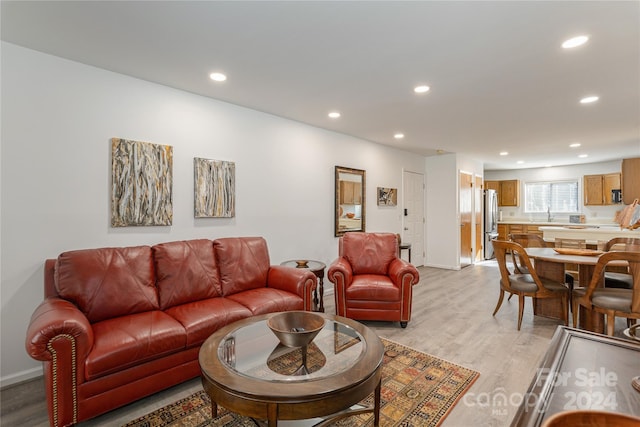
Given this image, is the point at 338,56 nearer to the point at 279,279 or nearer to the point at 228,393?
the point at 279,279

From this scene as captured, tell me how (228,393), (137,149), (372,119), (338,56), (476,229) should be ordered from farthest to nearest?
(476,229) < (372,119) < (137,149) < (338,56) < (228,393)

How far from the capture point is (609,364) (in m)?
0.94

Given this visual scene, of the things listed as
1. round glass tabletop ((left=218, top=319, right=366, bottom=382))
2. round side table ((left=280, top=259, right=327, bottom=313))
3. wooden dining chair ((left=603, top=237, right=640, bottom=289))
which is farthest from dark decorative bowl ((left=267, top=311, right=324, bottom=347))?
wooden dining chair ((left=603, top=237, right=640, bottom=289))

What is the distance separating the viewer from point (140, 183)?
283 centimetres

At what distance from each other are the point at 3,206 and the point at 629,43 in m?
4.76

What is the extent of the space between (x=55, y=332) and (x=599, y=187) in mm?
10170

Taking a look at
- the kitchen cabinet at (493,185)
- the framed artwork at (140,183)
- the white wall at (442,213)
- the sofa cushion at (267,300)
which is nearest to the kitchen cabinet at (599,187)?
the kitchen cabinet at (493,185)

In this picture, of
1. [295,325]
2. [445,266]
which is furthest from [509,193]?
[295,325]

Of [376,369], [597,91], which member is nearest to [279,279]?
[376,369]

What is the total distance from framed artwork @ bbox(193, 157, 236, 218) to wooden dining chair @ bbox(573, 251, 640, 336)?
3522mm

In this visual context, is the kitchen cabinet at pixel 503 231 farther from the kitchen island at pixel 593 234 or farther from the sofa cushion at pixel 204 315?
the sofa cushion at pixel 204 315

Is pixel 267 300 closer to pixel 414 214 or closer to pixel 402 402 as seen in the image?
pixel 402 402

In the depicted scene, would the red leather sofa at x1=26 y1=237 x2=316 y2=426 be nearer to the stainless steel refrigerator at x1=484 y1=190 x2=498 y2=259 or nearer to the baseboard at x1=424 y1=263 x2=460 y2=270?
the baseboard at x1=424 y1=263 x2=460 y2=270

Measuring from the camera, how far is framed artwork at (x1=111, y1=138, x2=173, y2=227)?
107 inches
